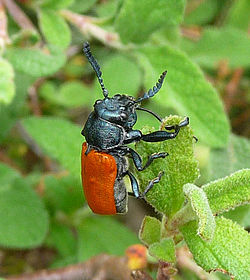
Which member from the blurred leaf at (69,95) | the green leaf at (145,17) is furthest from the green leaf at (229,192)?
the blurred leaf at (69,95)

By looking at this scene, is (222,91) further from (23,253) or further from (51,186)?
(23,253)

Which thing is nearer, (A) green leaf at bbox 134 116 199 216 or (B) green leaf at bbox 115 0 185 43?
(A) green leaf at bbox 134 116 199 216

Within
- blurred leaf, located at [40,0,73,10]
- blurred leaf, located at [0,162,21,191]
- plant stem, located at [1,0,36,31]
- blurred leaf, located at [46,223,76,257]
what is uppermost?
blurred leaf, located at [40,0,73,10]

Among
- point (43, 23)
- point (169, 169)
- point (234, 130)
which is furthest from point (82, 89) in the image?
point (169, 169)

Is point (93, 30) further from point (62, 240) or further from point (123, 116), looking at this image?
point (62, 240)

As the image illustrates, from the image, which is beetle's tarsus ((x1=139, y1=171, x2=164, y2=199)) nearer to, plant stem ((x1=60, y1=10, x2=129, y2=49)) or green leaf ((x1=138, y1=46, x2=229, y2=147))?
green leaf ((x1=138, y1=46, x2=229, y2=147))

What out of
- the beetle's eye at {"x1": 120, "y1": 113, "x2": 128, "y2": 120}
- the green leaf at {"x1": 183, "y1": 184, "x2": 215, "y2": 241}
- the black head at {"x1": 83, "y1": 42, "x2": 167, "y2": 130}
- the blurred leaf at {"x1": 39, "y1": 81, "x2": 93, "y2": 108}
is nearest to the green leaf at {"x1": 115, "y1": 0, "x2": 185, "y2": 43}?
the black head at {"x1": 83, "y1": 42, "x2": 167, "y2": 130}
